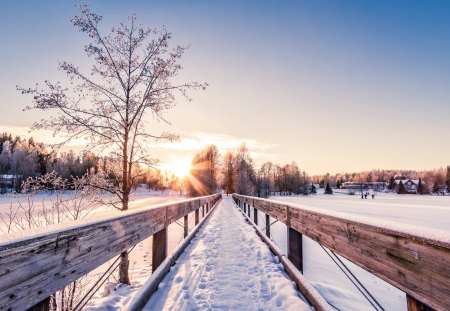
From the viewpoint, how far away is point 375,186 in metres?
168

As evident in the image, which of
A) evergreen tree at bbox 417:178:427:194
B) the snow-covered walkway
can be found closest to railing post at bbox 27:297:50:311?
the snow-covered walkway

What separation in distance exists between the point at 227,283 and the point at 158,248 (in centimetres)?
108

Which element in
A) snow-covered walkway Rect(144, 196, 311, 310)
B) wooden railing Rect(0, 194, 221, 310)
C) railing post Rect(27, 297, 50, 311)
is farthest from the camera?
snow-covered walkway Rect(144, 196, 311, 310)

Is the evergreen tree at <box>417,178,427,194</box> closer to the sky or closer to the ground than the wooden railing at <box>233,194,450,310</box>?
closer to the ground

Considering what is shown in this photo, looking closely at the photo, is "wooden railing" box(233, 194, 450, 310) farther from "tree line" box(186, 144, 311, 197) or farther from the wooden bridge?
"tree line" box(186, 144, 311, 197)

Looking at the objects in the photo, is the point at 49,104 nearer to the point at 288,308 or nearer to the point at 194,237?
the point at 194,237

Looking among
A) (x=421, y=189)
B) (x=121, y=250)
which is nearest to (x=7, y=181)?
(x=121, y=250)

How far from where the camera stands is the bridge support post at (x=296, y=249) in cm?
395

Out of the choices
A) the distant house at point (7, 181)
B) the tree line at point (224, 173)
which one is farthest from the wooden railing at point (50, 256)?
the distant house at point (7, 181)

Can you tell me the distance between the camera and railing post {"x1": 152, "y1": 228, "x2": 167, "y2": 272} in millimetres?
3857

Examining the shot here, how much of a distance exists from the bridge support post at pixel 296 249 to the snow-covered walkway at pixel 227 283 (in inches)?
9.5

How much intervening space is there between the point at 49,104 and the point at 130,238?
5570 mm

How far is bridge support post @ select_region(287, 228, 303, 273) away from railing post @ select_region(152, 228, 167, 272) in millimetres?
1838

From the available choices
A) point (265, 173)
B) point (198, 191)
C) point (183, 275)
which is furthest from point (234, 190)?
point (183, 275)
